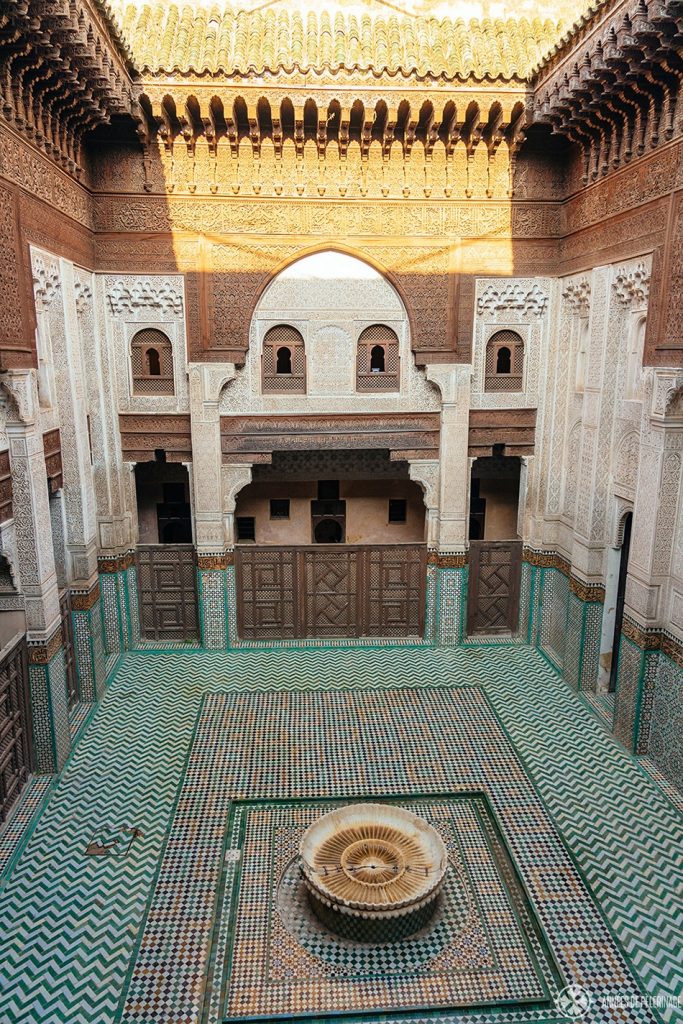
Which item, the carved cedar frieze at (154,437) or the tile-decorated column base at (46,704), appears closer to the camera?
the tile-decorated column base at (46,704)

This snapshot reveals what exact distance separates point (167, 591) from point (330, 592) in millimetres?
1606

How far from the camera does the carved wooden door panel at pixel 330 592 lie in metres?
6.98

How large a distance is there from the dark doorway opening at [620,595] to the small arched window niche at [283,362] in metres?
3.05

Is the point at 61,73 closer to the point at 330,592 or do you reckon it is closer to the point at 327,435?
the point at 327,435

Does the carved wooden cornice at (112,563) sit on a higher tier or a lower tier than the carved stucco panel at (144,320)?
lower

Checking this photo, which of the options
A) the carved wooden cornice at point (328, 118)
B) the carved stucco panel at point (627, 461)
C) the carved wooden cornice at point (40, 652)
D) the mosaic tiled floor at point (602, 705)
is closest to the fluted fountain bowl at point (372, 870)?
the carved wooden cornice at point (40, 652)

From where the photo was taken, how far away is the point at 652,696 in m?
4.98

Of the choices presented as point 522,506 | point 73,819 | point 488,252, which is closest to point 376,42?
point 488,252

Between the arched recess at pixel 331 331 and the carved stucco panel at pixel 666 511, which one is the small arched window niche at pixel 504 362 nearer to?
the arched recess at pixel 331 331

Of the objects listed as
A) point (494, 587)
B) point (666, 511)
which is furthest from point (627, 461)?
point (494, 587)

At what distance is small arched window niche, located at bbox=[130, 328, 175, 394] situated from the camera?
6.37 meters

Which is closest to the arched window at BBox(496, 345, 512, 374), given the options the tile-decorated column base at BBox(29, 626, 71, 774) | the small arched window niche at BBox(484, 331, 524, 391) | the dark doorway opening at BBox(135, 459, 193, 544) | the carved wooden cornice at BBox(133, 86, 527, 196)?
the small arched window niche at BBox(484, 331, 524, 391)

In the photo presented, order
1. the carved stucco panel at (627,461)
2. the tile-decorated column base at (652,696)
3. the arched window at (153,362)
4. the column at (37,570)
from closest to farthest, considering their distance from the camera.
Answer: the column at (37,570) < the tile-decorated column base at (652,696) < the carved stucco panel at (627,461) < the arched window at (153,362)

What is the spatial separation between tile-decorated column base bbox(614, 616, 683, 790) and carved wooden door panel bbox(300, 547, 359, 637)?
2702 mm
